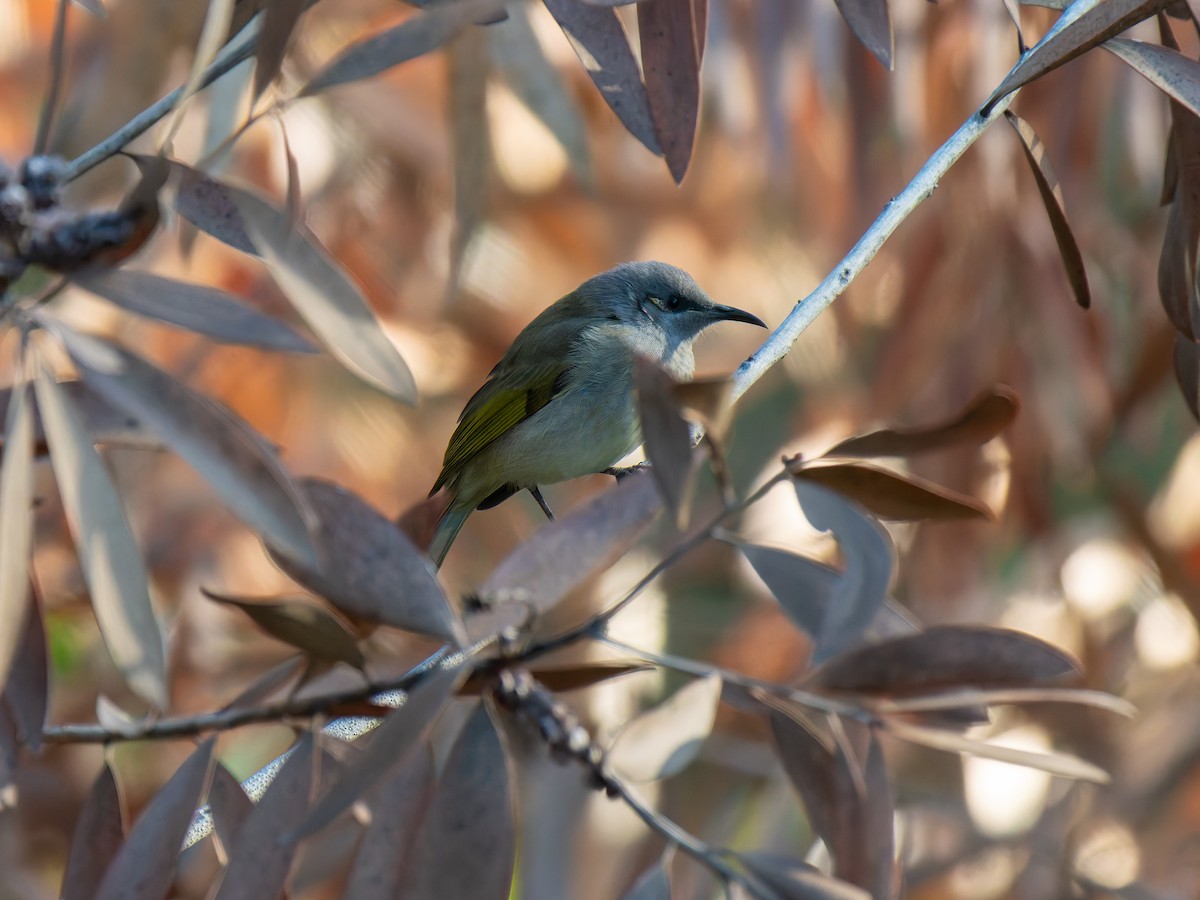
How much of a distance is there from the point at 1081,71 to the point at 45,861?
164 inches

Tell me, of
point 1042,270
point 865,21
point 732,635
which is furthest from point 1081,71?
point 732,635

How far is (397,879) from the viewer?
1.44m

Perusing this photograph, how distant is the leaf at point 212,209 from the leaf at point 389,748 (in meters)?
0.62

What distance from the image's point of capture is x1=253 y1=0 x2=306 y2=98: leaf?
1.42 meters

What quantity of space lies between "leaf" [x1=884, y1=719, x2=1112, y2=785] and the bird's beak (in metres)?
2.38

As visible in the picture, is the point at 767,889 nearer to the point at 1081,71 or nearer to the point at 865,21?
the point at 865,21

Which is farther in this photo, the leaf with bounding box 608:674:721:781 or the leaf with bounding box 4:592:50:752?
the leaf with bounding box 4:592:50:752

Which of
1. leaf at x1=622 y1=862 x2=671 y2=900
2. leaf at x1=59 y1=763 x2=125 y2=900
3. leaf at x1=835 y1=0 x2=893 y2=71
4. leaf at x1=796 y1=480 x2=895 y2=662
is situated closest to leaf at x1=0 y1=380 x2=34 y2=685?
leaf at x1=59 y1=763 x2=125 y2=900

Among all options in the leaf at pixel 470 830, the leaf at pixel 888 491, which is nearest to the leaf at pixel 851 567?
the leaf at pixel 888 491

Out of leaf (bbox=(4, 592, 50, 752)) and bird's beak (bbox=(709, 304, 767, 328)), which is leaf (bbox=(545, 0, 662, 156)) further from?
bird's beak (bbox=(709, 304, 767, 328))

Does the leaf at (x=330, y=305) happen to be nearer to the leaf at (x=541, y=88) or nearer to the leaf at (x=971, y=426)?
the leaf at (x=971, y=426)

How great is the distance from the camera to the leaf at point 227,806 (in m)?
1.72

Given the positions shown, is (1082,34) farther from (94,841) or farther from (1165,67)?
(94,841)

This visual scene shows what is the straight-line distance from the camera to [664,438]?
1328 millimetres
